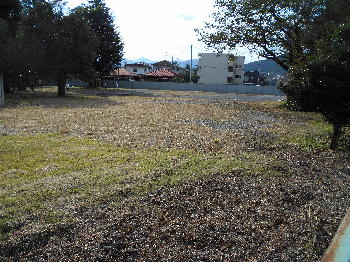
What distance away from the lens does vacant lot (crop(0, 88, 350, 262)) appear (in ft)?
9.71

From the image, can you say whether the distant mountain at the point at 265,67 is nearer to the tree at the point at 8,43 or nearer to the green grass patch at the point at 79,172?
the tree at the point at 8,43

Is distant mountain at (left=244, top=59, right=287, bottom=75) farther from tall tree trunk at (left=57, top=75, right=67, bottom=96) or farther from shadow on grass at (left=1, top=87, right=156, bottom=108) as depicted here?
tall tree trunk at (left=57, top=75, right=67, bottom=96)

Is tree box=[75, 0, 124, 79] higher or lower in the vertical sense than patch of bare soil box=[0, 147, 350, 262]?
higher

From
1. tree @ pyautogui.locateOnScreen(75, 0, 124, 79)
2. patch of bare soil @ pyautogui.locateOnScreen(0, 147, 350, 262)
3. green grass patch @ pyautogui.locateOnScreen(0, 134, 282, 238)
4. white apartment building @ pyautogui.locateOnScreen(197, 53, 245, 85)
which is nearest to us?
patch of bare soil @ pyautogui.locateOnScreen(0, 147, 350, 262)

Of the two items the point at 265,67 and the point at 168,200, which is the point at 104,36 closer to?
the point at 168,200

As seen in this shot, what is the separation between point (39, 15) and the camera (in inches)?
940

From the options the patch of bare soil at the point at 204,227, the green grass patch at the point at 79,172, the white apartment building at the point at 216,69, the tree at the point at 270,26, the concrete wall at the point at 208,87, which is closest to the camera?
the patch of bare soil at the point at 204,227

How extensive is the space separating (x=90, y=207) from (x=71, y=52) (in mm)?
23318

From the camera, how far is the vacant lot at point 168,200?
2.96 metres

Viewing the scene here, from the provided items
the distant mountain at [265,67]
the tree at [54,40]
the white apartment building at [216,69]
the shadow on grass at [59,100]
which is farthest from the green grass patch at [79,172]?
the white apartment building at [216,69]

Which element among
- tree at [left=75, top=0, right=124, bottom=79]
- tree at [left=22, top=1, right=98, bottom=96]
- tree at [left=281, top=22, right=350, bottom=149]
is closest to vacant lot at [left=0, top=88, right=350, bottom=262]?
tree at [left=281, top=22, right=350, bottom=149]

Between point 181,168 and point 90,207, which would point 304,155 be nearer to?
point 181,168

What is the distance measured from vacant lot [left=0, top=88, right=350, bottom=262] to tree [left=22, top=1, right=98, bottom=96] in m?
18.8

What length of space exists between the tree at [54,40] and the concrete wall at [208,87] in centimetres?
2201
